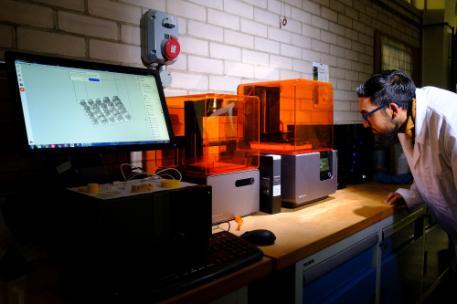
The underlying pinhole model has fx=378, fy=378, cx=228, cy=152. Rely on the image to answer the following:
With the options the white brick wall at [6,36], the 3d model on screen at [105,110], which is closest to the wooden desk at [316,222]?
the 3d model on screen at [105,110]

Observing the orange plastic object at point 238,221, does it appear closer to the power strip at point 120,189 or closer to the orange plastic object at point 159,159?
the orange plastic object at point 159,159

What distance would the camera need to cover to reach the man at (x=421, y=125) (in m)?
1.71

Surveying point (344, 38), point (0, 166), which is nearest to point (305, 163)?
point (0, 166)

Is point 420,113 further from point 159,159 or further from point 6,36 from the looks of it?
point 6,36

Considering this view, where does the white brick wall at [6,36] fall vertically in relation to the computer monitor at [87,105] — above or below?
above

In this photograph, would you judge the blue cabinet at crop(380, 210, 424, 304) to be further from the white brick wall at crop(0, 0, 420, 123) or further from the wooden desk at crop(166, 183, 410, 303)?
the white brick wall at crop(0, 0, 420, 123)

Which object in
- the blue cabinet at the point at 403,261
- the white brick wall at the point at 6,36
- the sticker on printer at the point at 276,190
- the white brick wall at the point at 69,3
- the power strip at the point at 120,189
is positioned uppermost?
the white brick wall at the point at 69,3

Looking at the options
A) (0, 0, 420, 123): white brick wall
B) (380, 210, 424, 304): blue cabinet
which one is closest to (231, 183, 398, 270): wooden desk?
(380, 210, 424, 304): blue cabinet

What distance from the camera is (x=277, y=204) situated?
166 cm

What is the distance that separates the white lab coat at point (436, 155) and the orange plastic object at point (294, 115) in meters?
0.44

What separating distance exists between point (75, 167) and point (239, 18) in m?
1.38

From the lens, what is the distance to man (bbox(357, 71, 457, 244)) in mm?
1709

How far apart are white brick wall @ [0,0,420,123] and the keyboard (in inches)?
36.4

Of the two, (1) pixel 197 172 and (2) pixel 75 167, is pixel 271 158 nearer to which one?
(1) pixel 197 172
